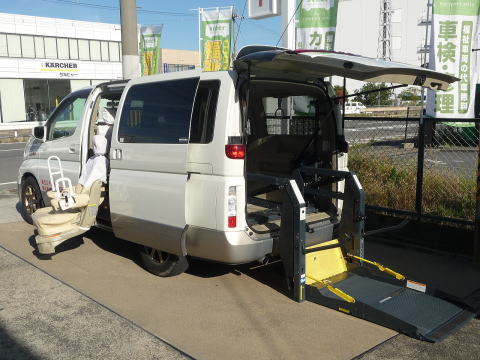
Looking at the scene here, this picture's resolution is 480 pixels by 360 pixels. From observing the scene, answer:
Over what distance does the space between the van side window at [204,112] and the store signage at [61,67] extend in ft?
137

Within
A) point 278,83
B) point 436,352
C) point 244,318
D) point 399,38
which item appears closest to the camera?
point 436,352

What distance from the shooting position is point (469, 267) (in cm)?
552

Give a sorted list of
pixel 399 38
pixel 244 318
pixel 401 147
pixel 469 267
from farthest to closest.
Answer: pixel 399 38 < pixel 401 147 < pixel 469 267 < pixel 244 318

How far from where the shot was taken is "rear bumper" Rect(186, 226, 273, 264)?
167 inches

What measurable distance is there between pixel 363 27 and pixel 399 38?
611 cm

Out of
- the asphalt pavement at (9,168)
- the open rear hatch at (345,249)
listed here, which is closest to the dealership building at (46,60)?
the asphalt pavement at (9,168)

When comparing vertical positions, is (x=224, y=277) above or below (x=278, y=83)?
below

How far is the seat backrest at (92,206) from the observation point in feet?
18.7

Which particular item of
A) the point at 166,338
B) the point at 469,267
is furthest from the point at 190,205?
the point at 469,267

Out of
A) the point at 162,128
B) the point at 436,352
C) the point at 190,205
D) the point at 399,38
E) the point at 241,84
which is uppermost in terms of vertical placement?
the point at 399,38

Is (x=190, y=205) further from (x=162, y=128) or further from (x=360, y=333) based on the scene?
(x=360, y=333)

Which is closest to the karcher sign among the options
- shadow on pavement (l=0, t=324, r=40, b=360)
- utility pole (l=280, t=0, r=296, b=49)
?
utility pole (l=280, t=0, r=296, b=49)

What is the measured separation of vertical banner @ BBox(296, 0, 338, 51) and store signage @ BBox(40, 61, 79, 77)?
37.7m

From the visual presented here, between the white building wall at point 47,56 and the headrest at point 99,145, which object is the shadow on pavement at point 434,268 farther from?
the white building wall at point 47,56
